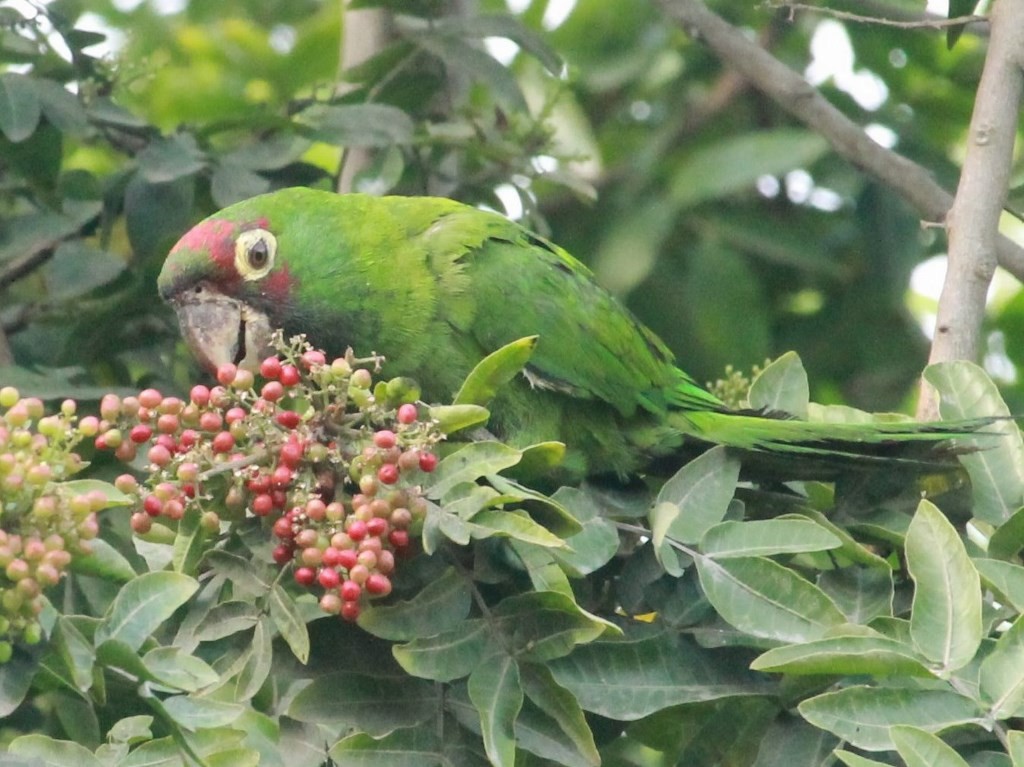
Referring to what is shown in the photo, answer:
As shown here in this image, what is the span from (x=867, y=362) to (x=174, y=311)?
2520 millimetres

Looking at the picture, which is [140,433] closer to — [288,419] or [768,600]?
[288,419]

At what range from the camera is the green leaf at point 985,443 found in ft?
8.41

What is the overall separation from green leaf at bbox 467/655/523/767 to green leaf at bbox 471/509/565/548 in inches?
8.2

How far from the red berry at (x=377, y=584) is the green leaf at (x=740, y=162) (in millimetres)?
2775

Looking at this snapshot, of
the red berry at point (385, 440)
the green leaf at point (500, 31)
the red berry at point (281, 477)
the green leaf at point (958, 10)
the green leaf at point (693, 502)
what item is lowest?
the green leaf at point (693, 502)

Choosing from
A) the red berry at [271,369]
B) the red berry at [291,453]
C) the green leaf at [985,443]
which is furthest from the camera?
the green leaf at [985,443]

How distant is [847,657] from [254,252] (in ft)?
5.91

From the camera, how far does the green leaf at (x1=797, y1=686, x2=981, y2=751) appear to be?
2039mm

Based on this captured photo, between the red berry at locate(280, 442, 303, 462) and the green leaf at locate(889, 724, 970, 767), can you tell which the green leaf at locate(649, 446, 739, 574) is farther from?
the red berry at locate(280, 442, 303, 462)

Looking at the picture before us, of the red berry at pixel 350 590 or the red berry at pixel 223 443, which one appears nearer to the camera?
the red berry at pixel 350 590

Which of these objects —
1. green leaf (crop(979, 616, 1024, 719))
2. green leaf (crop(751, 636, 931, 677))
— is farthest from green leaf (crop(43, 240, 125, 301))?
green leaf (crop(979, 616, 1024, 719))

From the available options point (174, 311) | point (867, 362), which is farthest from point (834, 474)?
point (867, 362)

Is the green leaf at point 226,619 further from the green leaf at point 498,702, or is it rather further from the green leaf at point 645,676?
the green leaf at point 645,676

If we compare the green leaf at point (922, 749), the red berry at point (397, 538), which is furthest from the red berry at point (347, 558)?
the green leaf at point (922, 749)
